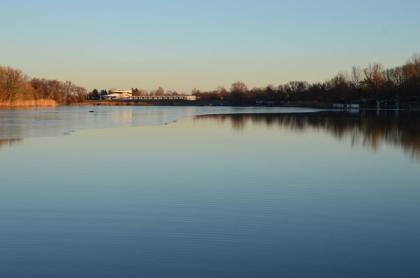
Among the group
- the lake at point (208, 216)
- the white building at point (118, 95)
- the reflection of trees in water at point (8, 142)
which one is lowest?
the lake at point (208, 216)

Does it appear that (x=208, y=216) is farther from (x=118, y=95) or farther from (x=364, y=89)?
(x=118, y=95)

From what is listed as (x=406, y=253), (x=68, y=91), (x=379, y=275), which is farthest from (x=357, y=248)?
(x=68, y=91)

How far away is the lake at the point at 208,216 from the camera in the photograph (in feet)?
19.9

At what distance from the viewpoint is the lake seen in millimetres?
6051

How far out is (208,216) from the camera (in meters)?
8.38

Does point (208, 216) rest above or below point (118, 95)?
below

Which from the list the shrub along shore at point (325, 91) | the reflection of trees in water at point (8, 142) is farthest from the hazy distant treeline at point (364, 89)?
the reflection of trees in water at point (8, 142)

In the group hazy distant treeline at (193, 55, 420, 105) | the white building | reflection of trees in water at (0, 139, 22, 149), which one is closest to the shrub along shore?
hazy distant treeline at (193, 55, 420, 105)

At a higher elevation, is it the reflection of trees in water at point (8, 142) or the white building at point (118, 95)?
the white building at point (118, 95)

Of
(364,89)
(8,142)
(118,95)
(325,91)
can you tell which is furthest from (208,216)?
(118,95)

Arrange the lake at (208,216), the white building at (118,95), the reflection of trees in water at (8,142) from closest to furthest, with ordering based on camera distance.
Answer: the lake at (208,216) < the reflection of trees in water at (8,142) < the white building at (118,95)

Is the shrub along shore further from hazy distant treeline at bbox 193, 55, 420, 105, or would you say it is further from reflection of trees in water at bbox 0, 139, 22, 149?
reflection of trees in water at bbox 0, 139, 22, 149

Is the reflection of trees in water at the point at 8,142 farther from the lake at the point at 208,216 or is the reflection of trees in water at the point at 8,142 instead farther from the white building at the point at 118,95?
the white building at the point at 118,95

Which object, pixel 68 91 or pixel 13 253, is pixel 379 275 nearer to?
pixel 13 253
